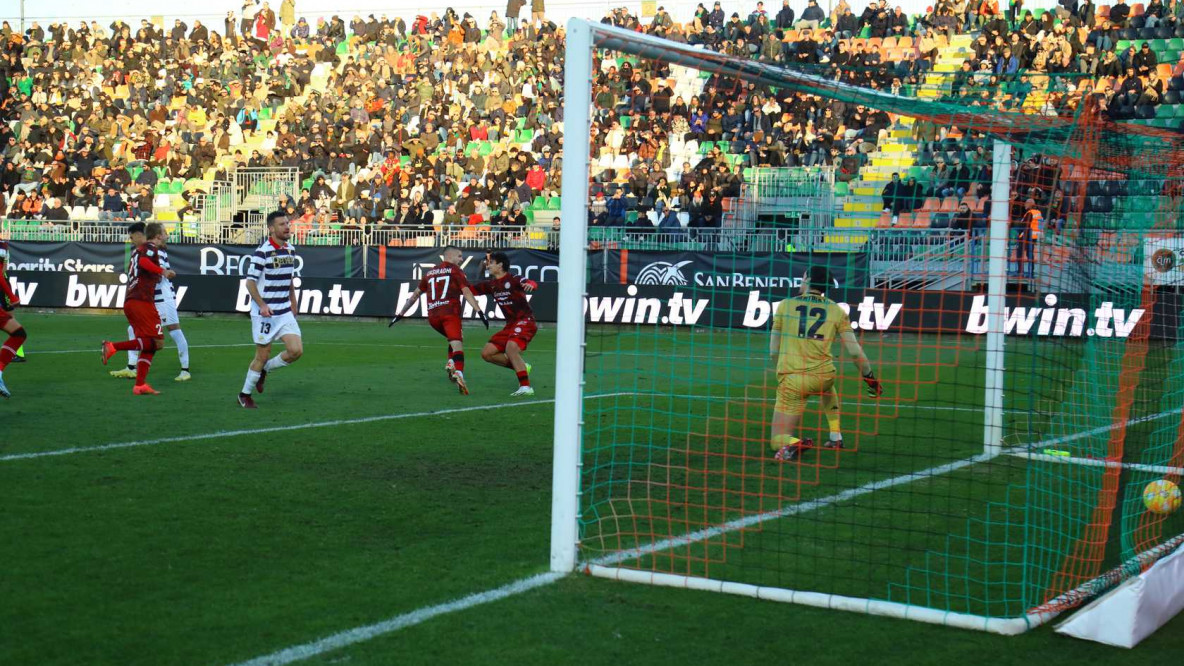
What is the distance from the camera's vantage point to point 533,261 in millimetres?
26641

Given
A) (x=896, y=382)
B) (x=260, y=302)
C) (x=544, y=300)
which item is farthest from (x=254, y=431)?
(x=544, y=300)

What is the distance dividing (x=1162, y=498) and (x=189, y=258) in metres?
25.2

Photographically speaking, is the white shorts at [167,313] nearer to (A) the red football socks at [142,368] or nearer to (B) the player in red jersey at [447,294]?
(A) the red football socks at [142,368]

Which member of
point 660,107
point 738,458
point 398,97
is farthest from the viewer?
point 398,97

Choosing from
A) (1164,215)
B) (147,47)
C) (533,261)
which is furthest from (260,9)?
(1164,215)

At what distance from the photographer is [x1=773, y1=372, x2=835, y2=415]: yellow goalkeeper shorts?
9.89 meters

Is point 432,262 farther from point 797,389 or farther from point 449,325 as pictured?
point 797,389

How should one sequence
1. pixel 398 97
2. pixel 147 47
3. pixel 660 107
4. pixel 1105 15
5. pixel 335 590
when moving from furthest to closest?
pixel 147 47
pixel 398 97
pixel 1105 15
pixel 660 107
pixel 335 590

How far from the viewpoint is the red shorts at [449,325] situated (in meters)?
15.4

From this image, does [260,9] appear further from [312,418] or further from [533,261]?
[312,418]

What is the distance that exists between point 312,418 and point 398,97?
2887 cm

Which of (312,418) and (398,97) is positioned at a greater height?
(398,97)

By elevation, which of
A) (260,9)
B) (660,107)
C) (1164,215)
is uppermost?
(260,9)

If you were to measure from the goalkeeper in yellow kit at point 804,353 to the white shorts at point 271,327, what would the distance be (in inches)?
202
